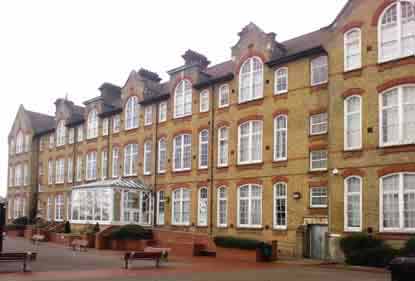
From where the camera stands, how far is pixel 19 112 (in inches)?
2432

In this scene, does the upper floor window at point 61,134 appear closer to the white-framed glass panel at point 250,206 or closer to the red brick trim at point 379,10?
the white-framed glass panel at point 250,206

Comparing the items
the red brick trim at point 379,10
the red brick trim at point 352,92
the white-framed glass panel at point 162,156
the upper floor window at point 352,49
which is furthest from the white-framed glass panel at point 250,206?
the red brick trim at point 379,10

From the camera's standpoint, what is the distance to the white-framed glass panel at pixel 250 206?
33219 millimetres

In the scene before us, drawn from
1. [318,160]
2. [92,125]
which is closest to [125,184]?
[92,125]

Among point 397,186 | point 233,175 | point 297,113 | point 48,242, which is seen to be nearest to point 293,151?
point 297,113

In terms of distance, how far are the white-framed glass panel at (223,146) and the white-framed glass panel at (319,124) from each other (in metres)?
A: 6.88

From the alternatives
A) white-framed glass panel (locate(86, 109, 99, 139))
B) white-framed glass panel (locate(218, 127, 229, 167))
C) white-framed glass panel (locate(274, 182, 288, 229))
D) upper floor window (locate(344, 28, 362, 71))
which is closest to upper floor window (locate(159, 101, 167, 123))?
white-framed glass panel (locate(218, 127, 229, 167))

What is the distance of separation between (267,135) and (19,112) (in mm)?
37468

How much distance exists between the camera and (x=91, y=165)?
162 ft

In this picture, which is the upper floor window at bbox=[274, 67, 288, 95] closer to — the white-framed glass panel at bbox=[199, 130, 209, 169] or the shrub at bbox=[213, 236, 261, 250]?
the white-framed glass panel at bbox=[199, 130, 209, 169]

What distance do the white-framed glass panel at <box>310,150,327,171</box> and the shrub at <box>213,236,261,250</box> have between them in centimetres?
543

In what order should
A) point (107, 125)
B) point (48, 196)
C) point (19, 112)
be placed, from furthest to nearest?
point (19, 112), point (48, 196), point (107, 125)

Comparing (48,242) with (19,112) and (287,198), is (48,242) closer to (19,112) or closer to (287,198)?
(287,198)

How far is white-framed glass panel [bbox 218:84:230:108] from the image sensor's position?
36.6m
